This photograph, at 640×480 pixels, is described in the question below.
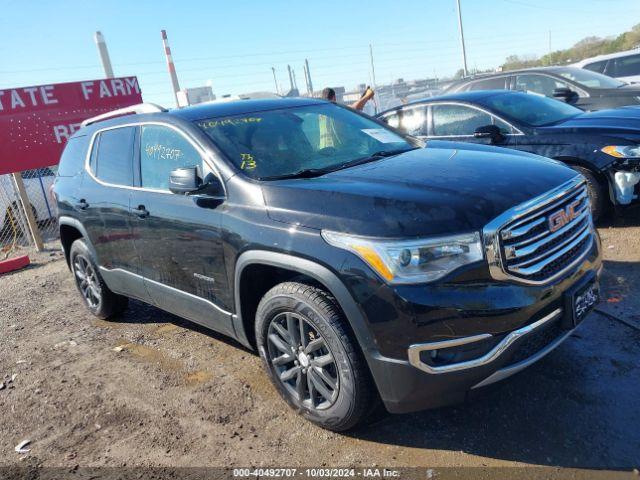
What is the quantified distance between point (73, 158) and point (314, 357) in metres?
3.52

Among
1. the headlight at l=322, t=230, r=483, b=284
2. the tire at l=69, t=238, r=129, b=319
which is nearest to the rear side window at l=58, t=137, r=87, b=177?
the tire at l=69, t=238, r=129, b=319

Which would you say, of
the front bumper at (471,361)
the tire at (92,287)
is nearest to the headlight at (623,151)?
the front bumper at (471,361)

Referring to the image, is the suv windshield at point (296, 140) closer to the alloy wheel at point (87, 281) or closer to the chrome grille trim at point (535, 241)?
the chrome grille trim at point (535, 241)

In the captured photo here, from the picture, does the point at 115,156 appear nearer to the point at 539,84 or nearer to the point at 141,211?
the point at 141,211

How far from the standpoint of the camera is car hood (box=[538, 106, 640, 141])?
5492 millimetres

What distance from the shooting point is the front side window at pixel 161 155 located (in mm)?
3648

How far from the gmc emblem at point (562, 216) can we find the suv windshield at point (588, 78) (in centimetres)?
678

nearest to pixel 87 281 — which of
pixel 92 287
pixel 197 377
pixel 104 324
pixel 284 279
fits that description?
pixel 92 287

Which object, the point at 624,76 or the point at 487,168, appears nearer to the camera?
the point at 487,168

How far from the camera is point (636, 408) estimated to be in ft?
9.44

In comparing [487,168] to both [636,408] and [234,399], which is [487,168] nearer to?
[636,408]

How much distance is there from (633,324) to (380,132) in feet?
7.34

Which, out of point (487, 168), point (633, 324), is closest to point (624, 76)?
point (633, 324)

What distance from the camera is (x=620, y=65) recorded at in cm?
1258
